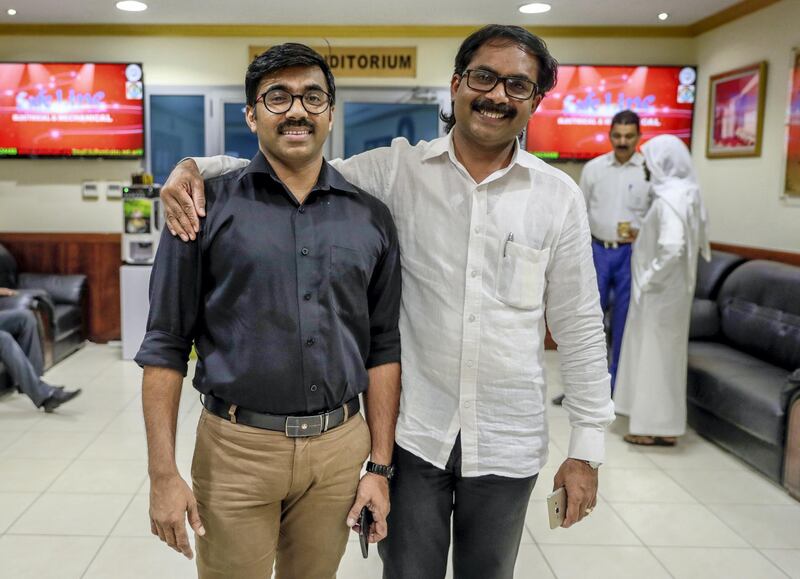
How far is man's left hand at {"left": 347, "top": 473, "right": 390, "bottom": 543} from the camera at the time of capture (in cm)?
165

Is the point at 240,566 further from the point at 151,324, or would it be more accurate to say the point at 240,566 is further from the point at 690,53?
the point at 690,53

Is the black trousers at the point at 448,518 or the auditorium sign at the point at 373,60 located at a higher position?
the auditorium sign at the point at 373,60

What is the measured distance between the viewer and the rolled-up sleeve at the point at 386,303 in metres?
1.66

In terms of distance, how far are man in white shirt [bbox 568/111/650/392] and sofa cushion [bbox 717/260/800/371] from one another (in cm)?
74

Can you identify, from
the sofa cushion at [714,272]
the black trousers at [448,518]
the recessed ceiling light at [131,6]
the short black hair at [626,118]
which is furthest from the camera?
the recessed ceiling light at [131,6]

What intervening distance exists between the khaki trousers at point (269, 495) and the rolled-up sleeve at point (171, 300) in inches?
7.4

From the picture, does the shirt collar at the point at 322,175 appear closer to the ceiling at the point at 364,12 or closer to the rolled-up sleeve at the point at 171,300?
the rolled-up sleeve at the point at 171,300

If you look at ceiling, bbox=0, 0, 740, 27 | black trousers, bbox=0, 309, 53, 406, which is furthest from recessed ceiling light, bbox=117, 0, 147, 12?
black trousers, bbox=0, 309, 53, 406

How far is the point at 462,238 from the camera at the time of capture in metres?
1.69

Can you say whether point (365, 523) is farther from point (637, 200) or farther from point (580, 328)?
point (637, 200)

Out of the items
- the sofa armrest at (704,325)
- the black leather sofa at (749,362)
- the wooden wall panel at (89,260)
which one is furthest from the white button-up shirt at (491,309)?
the wooden wall panel at (89,260)

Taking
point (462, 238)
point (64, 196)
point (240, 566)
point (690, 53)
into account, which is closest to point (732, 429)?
point (462, 238)

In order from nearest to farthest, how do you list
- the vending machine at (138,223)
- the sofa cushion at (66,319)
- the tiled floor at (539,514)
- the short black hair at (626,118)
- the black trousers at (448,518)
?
the black trousers at (448,518)
the tiled floor at (539,514)
the short black hair at (626,118)
the sofa cushion at (66,319)
the vending machine at (138,223)

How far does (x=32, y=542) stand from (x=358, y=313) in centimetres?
216
